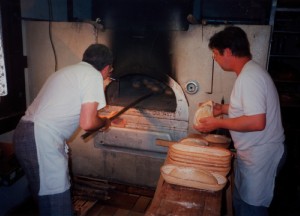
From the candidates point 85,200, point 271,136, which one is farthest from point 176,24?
point 85,200

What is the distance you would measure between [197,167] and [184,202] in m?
0.45

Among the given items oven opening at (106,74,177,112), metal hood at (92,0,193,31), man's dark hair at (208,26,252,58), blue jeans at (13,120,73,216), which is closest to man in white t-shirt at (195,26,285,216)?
man's dark hair at (208,26,252,58)

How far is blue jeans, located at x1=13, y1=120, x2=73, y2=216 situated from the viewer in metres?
2.69

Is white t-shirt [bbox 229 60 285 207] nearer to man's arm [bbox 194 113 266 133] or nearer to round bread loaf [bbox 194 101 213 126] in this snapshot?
man's arm [bbox 194 113 266 133]

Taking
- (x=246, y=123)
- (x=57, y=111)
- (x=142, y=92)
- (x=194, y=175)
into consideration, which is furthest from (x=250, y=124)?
(x=142, y=92)

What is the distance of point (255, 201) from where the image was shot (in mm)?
2785

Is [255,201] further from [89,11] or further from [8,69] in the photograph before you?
[89,11]

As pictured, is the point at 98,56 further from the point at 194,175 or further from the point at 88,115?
the point at 194,175

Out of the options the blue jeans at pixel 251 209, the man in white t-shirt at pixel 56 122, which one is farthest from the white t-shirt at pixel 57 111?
the blue jeans at pixel 251 209

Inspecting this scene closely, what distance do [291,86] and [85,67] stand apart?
4.69m

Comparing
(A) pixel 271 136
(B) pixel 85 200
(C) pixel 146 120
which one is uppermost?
(A) pixel 271 136

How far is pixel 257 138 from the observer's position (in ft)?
8.84

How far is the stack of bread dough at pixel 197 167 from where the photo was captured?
7.00ft

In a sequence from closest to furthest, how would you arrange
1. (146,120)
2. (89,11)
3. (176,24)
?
(176,24) → (146,120) → (89,11)
